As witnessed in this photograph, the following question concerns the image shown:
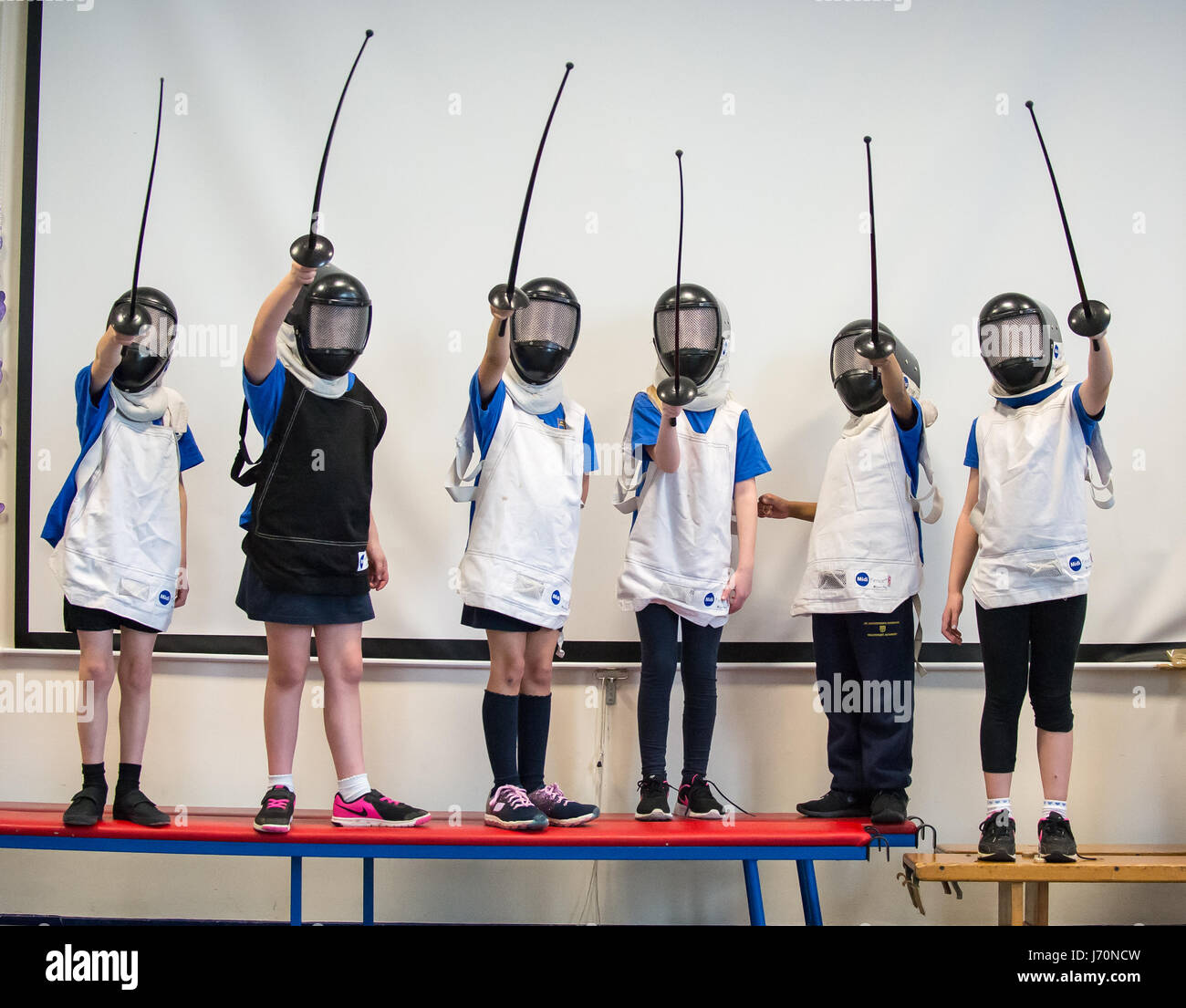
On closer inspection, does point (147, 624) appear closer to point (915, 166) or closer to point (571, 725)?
point (571, 725)

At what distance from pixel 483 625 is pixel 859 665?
97 centimetres

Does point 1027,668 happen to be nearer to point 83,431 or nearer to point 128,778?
point 128,778

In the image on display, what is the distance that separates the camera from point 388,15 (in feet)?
10.3

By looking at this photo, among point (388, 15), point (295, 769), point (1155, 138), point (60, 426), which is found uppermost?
point (388, 15)

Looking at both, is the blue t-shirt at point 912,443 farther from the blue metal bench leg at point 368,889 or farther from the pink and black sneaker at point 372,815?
the blue metal bench leg at point 368,889

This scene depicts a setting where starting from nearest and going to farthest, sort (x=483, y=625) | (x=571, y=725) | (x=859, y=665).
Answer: (x=483, y=625) → (x=859, y=665) → (x=571, y=725)

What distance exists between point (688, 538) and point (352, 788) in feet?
3.35

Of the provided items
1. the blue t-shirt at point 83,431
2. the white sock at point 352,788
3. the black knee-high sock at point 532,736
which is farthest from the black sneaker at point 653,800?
the blue t-shirt at point 83,431

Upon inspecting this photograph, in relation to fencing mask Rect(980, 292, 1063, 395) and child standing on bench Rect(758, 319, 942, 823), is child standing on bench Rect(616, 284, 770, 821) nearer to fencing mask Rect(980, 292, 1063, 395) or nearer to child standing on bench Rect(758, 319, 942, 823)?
child standing on bench Rect(758, 319, 942, 823)

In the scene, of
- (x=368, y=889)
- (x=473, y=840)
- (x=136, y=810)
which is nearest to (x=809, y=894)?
(x=473, y=840)


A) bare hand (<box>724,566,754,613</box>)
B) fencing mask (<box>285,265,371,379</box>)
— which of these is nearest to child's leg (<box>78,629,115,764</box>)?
fencing mask (<box>285,265,371,379</box>)

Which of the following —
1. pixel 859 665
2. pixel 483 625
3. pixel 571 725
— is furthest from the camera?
pixel 571 725

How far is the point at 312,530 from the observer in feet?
7.78

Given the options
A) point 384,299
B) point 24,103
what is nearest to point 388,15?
point 384,299
